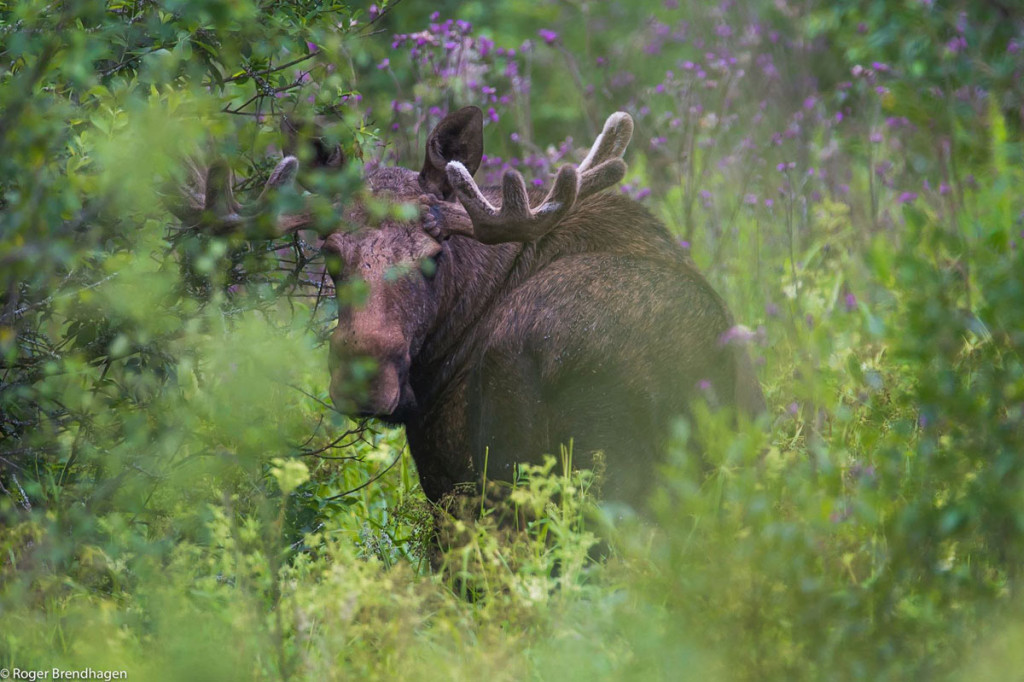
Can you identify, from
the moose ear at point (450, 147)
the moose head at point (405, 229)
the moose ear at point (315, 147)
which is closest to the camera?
the moose head at point (405, 229)

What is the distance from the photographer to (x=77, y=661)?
343 cm

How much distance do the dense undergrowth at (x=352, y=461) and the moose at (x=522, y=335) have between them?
0.18 meters

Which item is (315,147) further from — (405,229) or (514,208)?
(514,208)

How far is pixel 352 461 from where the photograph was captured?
226 inches

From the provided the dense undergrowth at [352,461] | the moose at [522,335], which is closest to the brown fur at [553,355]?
the moose at [522,335]

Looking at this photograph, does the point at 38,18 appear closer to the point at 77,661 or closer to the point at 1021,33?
the point at 77,661

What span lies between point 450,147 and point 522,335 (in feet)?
3.16

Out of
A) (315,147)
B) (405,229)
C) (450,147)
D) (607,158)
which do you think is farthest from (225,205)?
(607,158)

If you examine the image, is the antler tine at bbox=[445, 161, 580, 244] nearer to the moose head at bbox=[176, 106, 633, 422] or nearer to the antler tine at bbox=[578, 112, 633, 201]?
the moose head at bbox=[176, 106, 633, 422]

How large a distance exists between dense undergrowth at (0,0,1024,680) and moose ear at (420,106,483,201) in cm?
32

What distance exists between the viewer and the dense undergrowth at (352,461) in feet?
9.98

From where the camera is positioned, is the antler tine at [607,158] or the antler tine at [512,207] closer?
the antler tine at [512,207]

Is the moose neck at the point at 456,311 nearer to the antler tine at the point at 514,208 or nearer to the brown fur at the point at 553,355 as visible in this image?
the brown fur at the point at 553,355

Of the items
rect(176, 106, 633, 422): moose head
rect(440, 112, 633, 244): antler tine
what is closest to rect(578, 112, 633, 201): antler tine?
rect(176, 106, 633, 422): moose head
